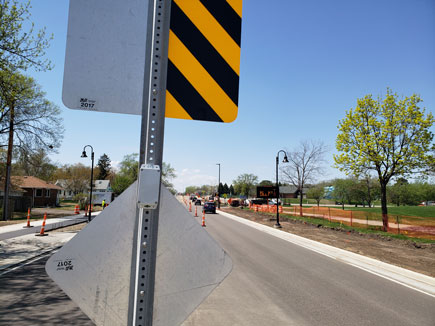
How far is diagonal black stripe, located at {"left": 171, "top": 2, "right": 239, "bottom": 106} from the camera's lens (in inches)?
57.3

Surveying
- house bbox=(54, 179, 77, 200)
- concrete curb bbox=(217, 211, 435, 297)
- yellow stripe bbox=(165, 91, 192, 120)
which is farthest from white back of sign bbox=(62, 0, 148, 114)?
house bbox=(54, 179, 77, 200)

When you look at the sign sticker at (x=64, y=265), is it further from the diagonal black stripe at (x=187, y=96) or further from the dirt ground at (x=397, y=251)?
the dirt ground at (x=397, y=251)

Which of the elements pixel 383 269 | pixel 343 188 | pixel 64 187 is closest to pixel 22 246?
pixel 383 269

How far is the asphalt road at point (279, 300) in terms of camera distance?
4.79 meters

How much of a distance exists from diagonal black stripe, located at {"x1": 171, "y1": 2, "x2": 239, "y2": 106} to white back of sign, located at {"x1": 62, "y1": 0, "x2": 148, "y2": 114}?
0.20 m

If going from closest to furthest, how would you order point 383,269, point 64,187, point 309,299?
point 309,299 → point 383,269 → point 64,187

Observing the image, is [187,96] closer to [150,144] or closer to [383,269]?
[150,144]

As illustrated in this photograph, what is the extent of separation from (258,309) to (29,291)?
17.3 ft

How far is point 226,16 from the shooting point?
1544mm

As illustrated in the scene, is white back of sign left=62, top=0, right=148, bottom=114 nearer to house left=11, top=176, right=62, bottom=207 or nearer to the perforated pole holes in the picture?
the perforated pole holes

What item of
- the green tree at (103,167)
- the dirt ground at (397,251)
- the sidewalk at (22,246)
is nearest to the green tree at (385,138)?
the dirt ground at (397,251)

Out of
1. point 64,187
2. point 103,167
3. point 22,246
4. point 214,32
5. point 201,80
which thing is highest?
point 103,167

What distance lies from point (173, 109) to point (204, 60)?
0.35 metres

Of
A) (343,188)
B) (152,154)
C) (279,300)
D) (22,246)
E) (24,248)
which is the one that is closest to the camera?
(152,154)
